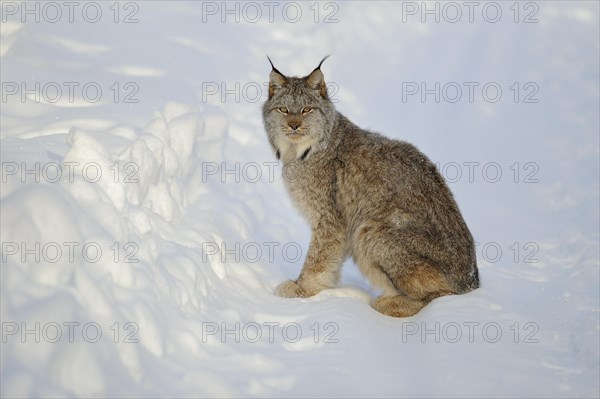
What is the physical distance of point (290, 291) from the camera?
A: 5.00 m

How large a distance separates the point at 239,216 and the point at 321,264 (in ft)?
3.07

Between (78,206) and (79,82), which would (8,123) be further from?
(78,206)

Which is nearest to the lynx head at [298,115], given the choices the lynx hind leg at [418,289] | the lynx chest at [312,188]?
the lynx chest at [312,188]

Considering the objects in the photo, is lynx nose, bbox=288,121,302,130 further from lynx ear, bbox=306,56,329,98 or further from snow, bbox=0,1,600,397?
snow, bbox=0,1,600,397

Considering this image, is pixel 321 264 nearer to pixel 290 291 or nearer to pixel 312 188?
pixel 290 291

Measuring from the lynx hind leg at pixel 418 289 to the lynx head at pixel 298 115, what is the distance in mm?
1370

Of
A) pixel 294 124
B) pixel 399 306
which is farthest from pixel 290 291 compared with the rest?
pixel 294 124

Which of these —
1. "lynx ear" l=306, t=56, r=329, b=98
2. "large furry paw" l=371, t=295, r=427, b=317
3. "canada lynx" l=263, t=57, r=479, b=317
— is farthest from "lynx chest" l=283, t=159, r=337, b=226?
"large furry paw" l=371, t=295, r=427, b=317

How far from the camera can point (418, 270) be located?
15.2 feet

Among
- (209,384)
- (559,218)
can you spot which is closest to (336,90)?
(559,218)

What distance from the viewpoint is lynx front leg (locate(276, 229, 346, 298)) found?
16.7 feet

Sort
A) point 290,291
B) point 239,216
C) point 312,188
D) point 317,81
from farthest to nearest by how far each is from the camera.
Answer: point 239,216, point 317,81, point 312,188, point 290,291

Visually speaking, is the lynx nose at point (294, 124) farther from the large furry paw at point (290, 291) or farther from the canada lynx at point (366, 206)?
the large furry paw at point (290, 291)

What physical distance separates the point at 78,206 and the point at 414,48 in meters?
9.61
